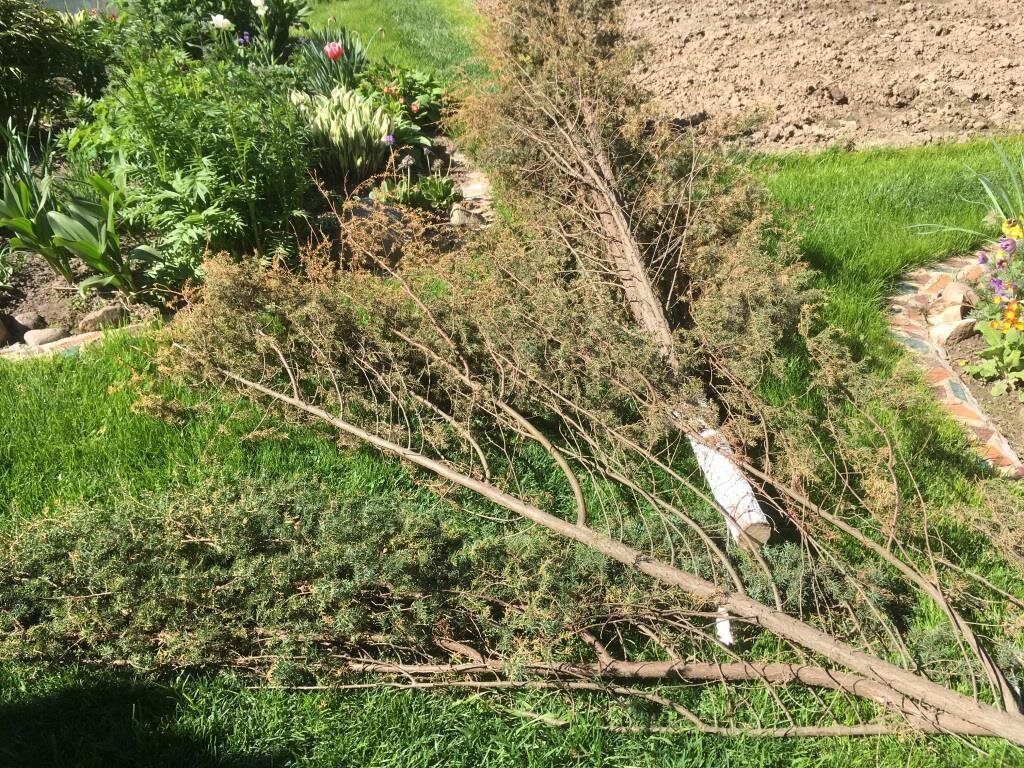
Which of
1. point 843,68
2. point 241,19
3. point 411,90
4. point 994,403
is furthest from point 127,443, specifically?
point 843,68

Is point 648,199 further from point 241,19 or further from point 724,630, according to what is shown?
point 241,19

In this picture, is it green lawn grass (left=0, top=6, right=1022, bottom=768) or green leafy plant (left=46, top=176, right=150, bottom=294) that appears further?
green leafy plant (left=46, top=176, right=150, bottom=294)

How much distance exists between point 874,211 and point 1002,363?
5.15ft

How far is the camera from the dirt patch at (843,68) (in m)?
6.07

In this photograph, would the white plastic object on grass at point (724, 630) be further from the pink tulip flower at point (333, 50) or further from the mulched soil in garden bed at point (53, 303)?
the pink tulip flower at point (333, 50)

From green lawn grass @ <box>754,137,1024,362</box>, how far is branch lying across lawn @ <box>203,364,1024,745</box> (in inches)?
78.4

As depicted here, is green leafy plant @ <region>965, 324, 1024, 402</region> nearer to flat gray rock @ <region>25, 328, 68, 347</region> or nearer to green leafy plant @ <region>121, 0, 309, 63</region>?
flat gray rock @ <region>25, 328, 68, 347</region>

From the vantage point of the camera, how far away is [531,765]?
7.77 ft

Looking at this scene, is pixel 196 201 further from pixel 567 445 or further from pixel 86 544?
pixel 567 445

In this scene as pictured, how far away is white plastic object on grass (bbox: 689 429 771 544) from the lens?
2797mm

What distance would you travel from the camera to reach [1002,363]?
3.85 metres

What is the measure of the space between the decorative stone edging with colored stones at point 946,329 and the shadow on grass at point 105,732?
329 cm

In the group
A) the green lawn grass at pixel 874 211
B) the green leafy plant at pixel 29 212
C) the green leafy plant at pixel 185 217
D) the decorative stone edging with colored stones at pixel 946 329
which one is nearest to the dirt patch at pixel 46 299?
the green leafy plant at pixel 29 212

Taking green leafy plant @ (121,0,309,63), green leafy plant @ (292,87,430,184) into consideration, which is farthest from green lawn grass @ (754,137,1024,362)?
A: green leafy plant @ (121,0,309,63)
